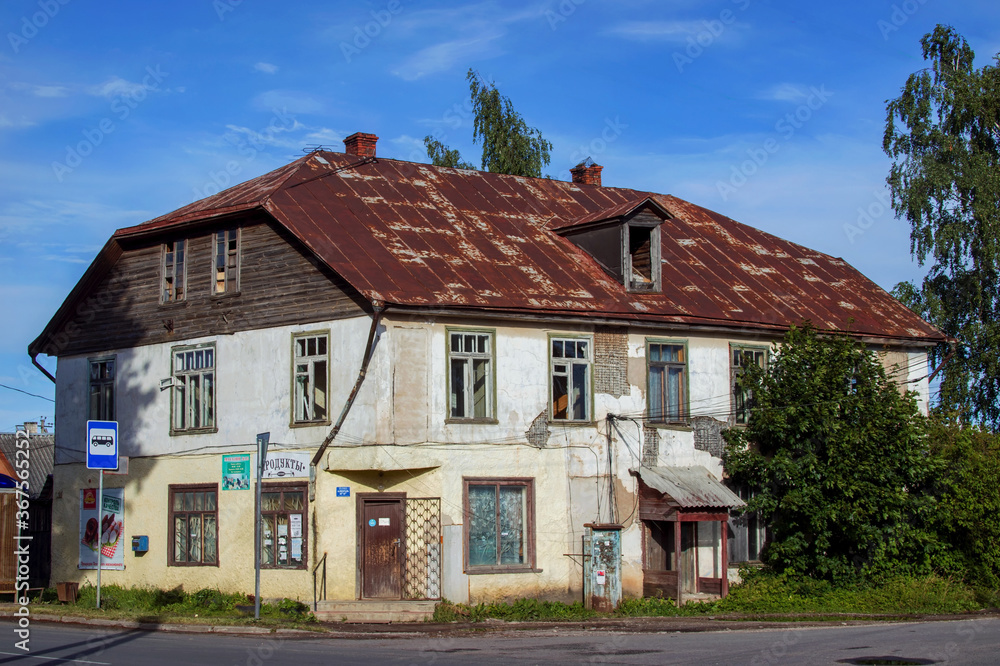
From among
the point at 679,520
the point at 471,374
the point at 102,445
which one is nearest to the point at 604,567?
the point at 679,520

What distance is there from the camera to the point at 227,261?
77.5 ft

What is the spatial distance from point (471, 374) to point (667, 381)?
4.70 m

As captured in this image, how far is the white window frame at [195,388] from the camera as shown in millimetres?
23672

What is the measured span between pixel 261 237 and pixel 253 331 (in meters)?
1.88

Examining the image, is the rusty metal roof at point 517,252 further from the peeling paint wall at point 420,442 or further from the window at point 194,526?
the window at point 194,526

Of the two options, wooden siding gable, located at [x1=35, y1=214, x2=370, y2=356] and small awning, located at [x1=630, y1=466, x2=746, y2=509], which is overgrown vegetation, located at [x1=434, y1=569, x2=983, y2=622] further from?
wooden siding gable, located at [x1=35, y1=214, x2=370, y2=356]

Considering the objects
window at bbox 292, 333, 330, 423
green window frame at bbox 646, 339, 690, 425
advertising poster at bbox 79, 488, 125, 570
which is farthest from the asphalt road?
green window frame at bbox 646, 339, 690, 425

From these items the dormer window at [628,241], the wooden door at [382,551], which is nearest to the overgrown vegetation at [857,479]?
the dormer window at [628,241]

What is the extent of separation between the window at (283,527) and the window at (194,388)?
262 centimetres

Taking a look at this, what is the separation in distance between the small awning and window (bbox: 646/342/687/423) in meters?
1.10

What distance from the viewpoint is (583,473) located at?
22312 mm

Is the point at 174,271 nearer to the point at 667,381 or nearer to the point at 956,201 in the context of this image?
the point at 667,381

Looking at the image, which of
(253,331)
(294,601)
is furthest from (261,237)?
(294,601)

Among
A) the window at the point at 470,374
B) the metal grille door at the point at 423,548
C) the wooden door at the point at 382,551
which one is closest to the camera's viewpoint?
the metal grille door at the point at 423,548
